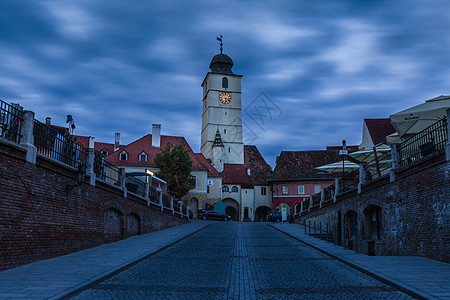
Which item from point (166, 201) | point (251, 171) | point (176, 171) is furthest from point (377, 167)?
point (251, 171)

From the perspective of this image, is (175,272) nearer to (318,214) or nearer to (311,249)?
(311,249)

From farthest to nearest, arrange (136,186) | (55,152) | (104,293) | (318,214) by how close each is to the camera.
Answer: (318,214) → (136,186) → (55,152) → (104,293)

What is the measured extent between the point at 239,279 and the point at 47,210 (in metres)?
6.41

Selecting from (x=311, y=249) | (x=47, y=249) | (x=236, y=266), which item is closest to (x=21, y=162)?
(x=47, y=249)

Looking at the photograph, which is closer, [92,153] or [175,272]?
[175,272]

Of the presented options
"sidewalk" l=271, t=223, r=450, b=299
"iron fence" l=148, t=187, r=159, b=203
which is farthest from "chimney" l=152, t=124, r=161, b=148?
"sidewalk" l=271, t=223, r=450, b=299

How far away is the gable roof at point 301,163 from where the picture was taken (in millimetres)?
60769

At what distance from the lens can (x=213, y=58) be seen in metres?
92.1

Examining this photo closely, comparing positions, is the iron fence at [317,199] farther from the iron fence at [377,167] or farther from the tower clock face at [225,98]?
the tower clock face at [225,98]

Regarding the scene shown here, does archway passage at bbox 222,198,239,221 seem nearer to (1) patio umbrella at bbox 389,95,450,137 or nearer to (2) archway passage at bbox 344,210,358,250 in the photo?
(2) archway passage at bbox 344,210,358,250

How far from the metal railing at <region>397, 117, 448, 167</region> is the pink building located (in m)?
Answer: 43.6

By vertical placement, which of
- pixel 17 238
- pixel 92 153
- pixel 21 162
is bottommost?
pixel 17 238

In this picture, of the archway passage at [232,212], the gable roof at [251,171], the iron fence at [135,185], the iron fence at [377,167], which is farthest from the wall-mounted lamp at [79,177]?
the gable roof at [251,171]

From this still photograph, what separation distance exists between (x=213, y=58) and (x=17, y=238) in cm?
8448
